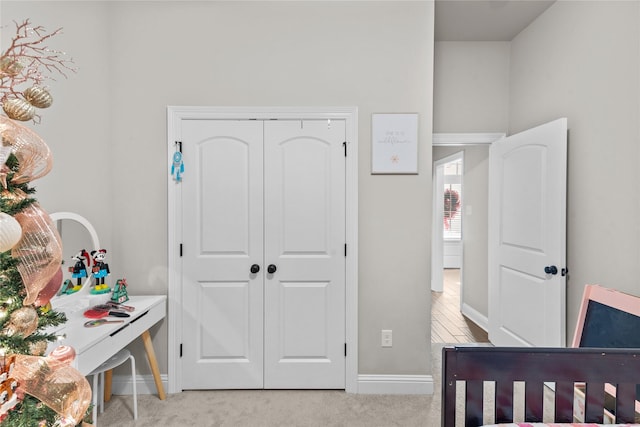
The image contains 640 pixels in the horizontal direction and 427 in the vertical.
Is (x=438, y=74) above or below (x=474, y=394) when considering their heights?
above

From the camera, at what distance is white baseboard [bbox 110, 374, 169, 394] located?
2318mm

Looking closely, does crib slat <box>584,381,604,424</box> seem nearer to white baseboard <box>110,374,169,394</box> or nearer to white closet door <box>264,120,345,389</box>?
white closet door <box>264,120,345,389</box>

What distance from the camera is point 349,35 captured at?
2307 millimetres

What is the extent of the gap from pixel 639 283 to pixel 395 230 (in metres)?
1.39

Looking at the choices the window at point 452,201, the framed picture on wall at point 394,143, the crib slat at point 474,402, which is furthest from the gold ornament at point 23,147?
the window at point 452,201

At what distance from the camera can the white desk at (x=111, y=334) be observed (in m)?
1.58

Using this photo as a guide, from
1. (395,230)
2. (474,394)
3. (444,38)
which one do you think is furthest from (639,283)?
(444,38)

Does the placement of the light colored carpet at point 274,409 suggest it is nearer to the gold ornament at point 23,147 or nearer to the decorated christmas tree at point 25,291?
the decorated christmas tree at point 25,291

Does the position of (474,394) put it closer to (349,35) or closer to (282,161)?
Answer: (282,161)

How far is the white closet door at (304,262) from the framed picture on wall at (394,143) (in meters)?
0.27

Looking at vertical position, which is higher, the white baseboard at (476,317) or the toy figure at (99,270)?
the toy figure at (99,270)

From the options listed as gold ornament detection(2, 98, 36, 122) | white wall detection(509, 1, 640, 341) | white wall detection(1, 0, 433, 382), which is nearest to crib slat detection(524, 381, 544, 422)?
white wall detection(1, 0, 433, 382)

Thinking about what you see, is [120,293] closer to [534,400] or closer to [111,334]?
[111,334]

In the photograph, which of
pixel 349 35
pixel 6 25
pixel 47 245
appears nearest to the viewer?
pixel 47 245
